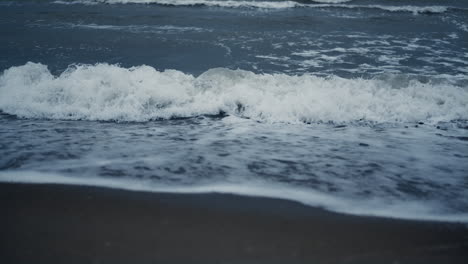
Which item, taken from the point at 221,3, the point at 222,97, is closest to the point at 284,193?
the point at 222,97

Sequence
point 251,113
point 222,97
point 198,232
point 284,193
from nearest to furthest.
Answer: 1. point 198,232
2. point 284,193
3. point 251,113
4. point 222,97

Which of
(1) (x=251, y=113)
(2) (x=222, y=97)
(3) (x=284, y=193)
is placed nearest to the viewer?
(3) (x=284, y=193)

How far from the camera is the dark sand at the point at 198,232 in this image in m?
2.42

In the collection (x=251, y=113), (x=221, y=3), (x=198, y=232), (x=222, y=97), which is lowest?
(x=198, y=232)

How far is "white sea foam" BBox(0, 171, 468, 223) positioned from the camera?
2.96 meters

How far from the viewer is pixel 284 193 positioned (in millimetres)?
3219

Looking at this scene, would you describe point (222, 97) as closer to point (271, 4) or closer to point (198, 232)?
point (198, 232)

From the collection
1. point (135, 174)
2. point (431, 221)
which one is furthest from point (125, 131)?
point (431, 221)

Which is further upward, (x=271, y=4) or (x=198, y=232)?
(x=271, y=4)

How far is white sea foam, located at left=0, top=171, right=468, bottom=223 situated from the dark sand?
10cm

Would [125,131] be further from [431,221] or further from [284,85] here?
[431,221]

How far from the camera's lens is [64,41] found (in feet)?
34.8

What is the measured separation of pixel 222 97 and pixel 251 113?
0.66m

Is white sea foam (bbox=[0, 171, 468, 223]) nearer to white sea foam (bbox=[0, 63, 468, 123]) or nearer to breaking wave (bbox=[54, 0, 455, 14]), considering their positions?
white sea foam (bbox=[0, 63, 468, 123])
